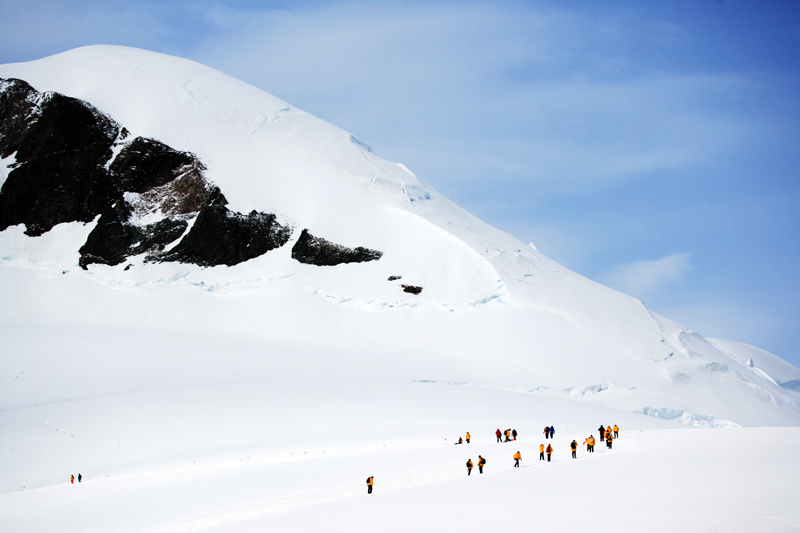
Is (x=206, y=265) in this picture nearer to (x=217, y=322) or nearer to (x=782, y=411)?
(x=217, y=322)

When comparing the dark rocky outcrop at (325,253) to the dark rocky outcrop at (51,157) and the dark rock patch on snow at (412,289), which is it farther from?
the dark rocky outcrop at (51,157)

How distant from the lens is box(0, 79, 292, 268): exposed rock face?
53844 mm

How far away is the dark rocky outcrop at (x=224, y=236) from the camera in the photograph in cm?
5353

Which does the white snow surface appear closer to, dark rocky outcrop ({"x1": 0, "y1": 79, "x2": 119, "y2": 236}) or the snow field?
the snow field

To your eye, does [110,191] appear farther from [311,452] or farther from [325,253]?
[311,452]

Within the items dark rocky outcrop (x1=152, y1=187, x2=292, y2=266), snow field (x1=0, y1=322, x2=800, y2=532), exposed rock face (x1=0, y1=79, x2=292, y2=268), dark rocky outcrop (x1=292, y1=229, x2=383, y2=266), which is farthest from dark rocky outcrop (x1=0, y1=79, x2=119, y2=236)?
snow field (x1=0, y1=322, x2=800, y2=532)

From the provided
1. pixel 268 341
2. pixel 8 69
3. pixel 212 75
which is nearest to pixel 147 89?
pixel 212 75

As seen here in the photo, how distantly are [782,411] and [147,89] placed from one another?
6433 cm

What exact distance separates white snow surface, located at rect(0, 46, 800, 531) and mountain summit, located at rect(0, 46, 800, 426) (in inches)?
10.8

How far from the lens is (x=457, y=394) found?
3391cm

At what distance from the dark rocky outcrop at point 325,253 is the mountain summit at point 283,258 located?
14 cm

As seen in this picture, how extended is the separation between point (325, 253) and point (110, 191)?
21630 mm

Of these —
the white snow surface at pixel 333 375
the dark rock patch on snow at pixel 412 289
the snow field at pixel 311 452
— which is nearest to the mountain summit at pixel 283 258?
the dark rock patch on snow at pixel 412 289

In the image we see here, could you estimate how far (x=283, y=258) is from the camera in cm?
5366
